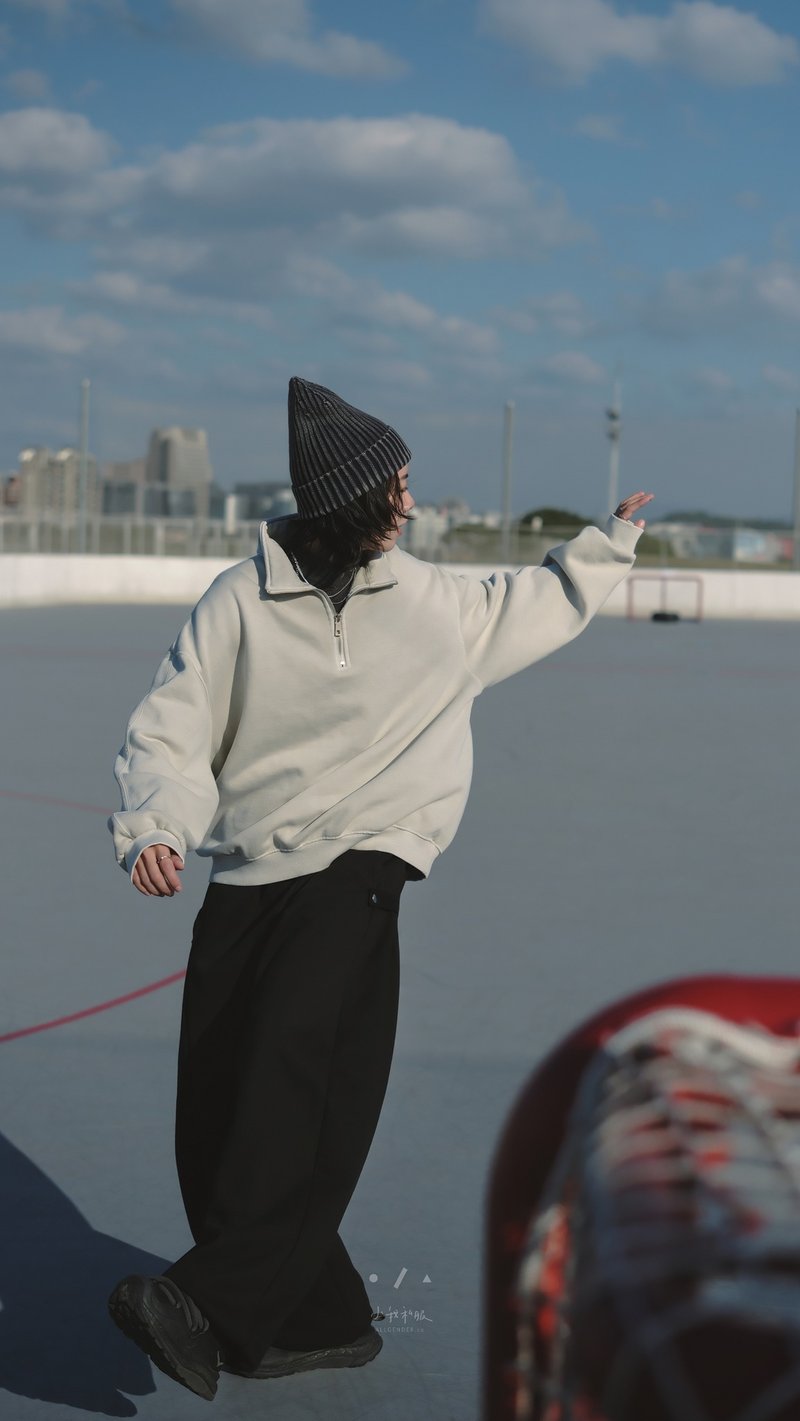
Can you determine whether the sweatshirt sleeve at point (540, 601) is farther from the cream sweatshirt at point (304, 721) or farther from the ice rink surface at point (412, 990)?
the ice rink surface at point (412, 990)

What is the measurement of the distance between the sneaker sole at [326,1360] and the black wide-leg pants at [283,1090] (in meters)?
0.02

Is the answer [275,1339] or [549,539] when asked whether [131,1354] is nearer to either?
[275,1339]

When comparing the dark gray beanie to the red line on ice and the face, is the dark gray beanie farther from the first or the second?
the red line on ice

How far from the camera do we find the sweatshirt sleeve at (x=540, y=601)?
117 inches

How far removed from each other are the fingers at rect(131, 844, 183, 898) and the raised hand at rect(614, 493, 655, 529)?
105 centimetres

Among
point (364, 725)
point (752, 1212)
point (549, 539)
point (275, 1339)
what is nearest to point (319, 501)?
point (364, 725)

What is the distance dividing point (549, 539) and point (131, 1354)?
3602 cm

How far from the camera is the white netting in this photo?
122 centimetres

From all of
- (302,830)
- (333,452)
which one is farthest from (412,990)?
(333,452)

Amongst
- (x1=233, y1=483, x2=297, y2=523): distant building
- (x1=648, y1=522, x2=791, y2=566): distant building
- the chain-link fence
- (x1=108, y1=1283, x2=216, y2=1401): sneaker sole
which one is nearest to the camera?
(x1=108, y1=1283, x2=216, y2=1401): sneaker sole

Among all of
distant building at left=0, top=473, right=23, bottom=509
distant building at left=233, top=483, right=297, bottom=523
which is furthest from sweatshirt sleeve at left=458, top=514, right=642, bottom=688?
distant building at left=233, top=483, right=297, bottom=523

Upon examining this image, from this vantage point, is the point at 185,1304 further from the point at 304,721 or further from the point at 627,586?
the point at 627,586

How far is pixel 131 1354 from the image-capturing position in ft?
9.49

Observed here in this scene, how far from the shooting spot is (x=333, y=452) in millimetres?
2762
